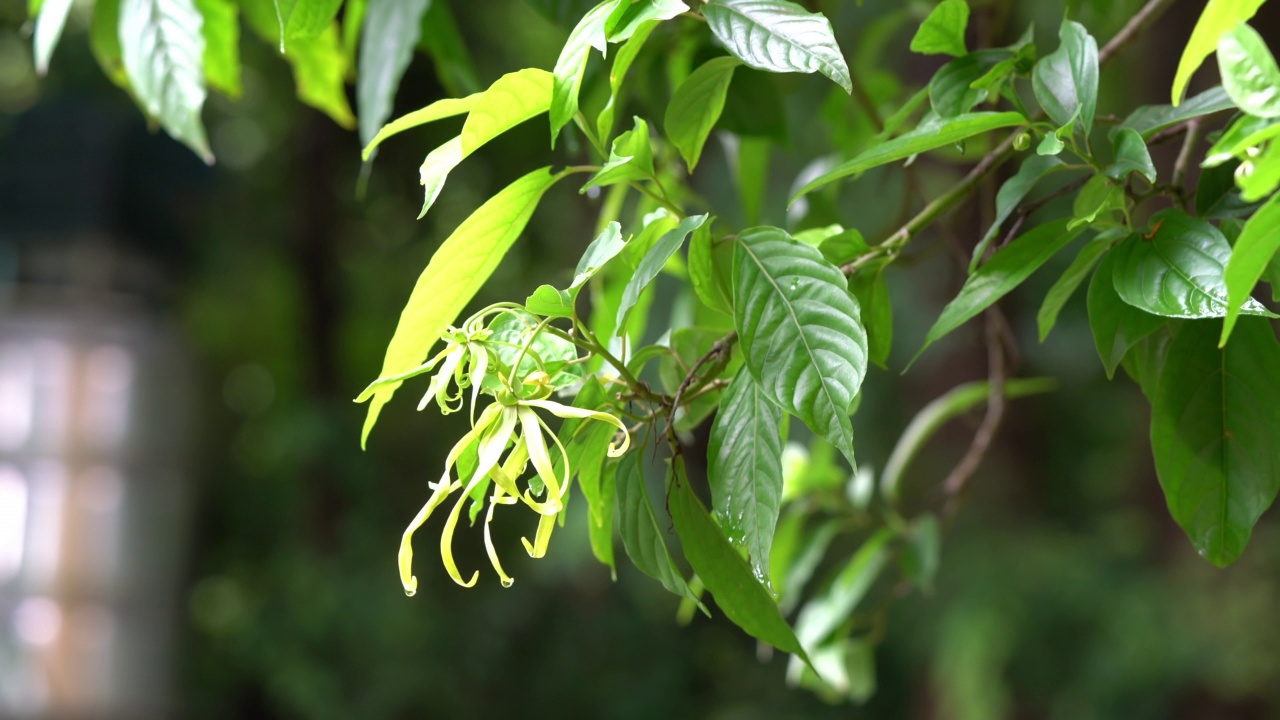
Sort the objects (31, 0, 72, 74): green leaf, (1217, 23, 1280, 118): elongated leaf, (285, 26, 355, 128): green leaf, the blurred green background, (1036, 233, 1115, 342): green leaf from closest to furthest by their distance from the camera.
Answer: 1. (1217, 23, 1280, 118): elongated leaf
2. (1036, 233, 1115, 342): green leaf
3. (31, 0, 72, 74): green leaf
4. (285, 26, 355, 128): green leaf
5. the blurred green background

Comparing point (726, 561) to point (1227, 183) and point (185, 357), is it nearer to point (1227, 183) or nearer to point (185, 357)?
point (1227, 183)

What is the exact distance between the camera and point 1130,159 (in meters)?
0.30

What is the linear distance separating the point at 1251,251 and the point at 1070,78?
0.41 feet

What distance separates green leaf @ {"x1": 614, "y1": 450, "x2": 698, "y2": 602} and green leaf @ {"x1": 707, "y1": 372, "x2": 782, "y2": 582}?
22 mm

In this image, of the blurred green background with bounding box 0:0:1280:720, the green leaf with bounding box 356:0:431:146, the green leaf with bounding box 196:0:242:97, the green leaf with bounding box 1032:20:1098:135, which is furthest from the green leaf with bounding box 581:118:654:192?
the blurred green background with bounding box 0:0:1280:720

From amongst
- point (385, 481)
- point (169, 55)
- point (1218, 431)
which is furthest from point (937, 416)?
point (385, 481)

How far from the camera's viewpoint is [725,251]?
0.38m

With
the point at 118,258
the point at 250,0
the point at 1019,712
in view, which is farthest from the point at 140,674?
the point at 250,0

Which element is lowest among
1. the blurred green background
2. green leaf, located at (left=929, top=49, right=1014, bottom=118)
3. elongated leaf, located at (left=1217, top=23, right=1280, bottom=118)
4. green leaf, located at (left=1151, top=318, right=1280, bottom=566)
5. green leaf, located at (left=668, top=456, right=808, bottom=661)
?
the blurred green background

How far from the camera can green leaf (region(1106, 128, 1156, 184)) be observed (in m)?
0.29

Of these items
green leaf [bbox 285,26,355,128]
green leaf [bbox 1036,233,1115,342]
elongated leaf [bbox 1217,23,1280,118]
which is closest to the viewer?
elongated leaf [bbox 1217,23,1280,118]

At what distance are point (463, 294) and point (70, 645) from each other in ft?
6.35

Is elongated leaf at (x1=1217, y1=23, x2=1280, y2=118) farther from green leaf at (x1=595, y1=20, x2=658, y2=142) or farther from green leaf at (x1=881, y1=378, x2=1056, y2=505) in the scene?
green leaf at (x1=881, y1=378, x2=1056, y2=505)

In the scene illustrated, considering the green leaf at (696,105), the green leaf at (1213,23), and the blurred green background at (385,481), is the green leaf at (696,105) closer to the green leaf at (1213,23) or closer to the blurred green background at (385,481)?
the green leaf at (1213,23)
